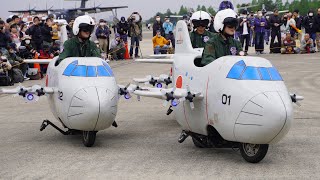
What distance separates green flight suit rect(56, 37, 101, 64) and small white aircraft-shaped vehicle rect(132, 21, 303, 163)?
2.04 metres

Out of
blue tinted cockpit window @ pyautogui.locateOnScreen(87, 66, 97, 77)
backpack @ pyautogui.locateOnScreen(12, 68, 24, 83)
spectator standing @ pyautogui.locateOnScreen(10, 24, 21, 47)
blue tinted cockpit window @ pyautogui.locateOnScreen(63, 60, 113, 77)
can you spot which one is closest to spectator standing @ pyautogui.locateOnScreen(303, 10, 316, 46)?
spectator standing @ pyautogui.locateOnScreen(10, 24, 21, 47)

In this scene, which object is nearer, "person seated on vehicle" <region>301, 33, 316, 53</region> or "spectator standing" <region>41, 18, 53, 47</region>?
"spectator standing" <region>41, 18, 53, 47</region>

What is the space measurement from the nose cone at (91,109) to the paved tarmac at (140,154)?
1.56 feet

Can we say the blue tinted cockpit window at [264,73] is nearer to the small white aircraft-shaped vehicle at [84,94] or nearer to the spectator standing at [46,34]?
the small white aircraft-shaped vehicle at [84,94]

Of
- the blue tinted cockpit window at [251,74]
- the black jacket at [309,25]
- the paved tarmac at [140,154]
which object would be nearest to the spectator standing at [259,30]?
the black jacket at [309,25]

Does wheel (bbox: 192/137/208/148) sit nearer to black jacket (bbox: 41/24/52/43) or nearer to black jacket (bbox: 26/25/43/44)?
black jacket (bbox: 26/25/43/44)

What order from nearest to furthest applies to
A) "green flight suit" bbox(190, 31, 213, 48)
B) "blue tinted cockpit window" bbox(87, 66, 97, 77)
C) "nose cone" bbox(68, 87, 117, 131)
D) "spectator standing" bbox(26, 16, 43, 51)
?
"nose cone" bbox(68, 87, 117, 131)
"blue tinted cockpit window" bbox(87, 66, 97, 77)
"green flight suit" bbox(190, 31, 213, 48)
"spectator standing" bbox(26, 16, 43, 51)

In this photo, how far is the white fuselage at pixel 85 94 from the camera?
10.3 meters

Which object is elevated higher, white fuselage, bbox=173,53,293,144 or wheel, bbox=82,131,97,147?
white fuselage, bbox=173,53,293,144

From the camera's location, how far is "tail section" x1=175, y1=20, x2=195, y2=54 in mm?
11413

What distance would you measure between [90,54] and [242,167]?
4431 mm

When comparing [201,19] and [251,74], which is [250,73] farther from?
[201,19]

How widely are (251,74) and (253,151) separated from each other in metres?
1.14

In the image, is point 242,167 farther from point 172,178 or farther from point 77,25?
point 77,25
